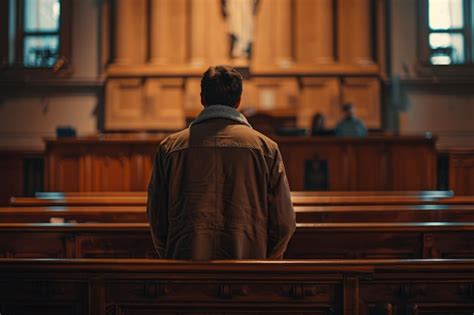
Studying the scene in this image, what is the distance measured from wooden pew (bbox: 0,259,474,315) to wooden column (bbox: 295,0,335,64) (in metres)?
9.01

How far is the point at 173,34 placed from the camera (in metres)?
11.3

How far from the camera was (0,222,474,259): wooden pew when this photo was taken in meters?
3.72

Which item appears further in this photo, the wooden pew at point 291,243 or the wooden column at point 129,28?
the wooden column at point 129,28

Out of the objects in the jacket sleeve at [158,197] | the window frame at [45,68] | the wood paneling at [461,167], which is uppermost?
the window frame at [45,68]

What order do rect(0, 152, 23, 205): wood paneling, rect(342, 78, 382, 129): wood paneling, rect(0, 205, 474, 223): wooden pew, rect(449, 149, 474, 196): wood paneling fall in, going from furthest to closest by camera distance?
1. rect(342, 78, 382, 129): wood paneling
2. rect(0, 152, 23, 205): wood paneling
3. rect(449, 149, 474, 196): wood paneling
4. rect(0, 205, 474, 223): wooden pew

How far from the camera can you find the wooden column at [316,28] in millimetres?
11156

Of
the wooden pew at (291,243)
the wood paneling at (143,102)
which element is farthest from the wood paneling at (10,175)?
the wooden pew at (291,243)

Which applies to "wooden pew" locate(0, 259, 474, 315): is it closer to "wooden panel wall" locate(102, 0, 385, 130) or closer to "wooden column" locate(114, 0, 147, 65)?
"wooden panel wall" locate(102, 0, 385, 130)

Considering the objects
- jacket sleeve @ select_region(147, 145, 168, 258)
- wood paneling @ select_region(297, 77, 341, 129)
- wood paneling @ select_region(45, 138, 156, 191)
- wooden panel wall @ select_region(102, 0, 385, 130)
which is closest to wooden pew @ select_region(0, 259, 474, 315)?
jacket sleeve @ select_region(147, 145, 168, 258)

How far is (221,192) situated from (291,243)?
1.18 m

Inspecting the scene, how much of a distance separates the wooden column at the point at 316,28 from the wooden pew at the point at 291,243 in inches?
302

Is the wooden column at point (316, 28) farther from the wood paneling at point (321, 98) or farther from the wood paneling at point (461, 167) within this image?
the wood paneling at point (461, 167)

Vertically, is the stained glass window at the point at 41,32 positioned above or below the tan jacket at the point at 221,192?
above

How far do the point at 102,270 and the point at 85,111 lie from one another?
938 cm
